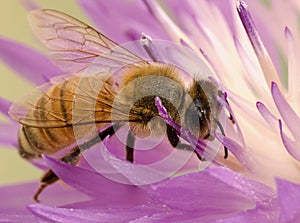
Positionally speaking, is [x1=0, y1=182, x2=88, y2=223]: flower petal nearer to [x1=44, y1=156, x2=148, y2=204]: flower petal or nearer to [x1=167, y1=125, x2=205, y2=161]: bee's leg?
[x1=44, y1=156, x2=148, y2=204]: flower petal

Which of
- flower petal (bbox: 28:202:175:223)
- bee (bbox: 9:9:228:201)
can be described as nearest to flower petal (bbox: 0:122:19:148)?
bee (bbox: 9:9:228:201)

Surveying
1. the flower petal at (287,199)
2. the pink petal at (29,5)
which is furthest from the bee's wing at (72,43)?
the pink petal at (29,5)

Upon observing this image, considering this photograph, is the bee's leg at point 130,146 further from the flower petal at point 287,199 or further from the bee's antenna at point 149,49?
the flower petal at point 287,199

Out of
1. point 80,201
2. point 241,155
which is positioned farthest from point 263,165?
point 80,201

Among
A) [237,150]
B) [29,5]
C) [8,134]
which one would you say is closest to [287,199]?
[237,150]

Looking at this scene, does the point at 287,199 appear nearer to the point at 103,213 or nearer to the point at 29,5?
the point at 103,213

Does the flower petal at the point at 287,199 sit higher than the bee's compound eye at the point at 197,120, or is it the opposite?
the bee's compound eye at the point at 197,120

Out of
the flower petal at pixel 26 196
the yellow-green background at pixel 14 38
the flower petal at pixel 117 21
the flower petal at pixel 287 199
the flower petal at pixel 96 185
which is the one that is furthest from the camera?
the yellow-green background at pixel 14 38
